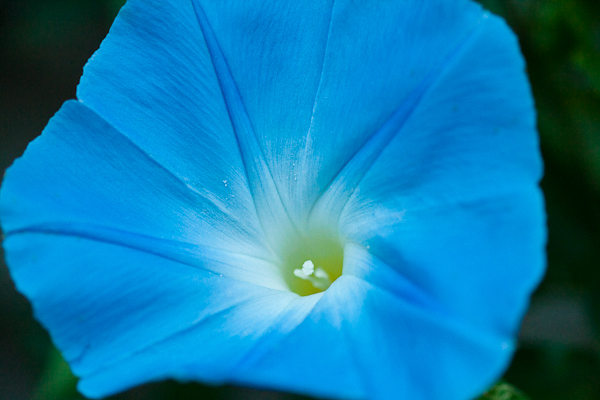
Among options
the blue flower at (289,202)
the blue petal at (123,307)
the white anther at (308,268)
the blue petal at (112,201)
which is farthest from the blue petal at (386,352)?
the blue petal at (112,201)

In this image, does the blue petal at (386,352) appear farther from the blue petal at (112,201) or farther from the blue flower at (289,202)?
the blue petal at (112,201)

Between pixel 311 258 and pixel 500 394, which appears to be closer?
pixel 500 394

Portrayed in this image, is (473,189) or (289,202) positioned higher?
(289,202)

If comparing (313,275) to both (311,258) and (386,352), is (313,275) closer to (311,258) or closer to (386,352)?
(311,258)

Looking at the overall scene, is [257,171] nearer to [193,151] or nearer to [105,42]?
[193,151]

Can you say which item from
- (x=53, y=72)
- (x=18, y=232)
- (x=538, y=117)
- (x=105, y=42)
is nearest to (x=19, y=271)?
(x=18, y=232)

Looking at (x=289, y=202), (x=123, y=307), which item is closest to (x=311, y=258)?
→ (x=289, y=202)

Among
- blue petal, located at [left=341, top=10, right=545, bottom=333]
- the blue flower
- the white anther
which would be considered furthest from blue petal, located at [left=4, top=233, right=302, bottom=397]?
blue petal, located at [left=341, top=10, right=545, bottom=333]

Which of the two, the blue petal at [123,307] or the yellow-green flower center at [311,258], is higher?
the blue petal at [123,307]

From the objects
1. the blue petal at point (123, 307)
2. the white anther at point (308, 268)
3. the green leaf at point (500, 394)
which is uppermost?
the blue petal at point (123, 307)
